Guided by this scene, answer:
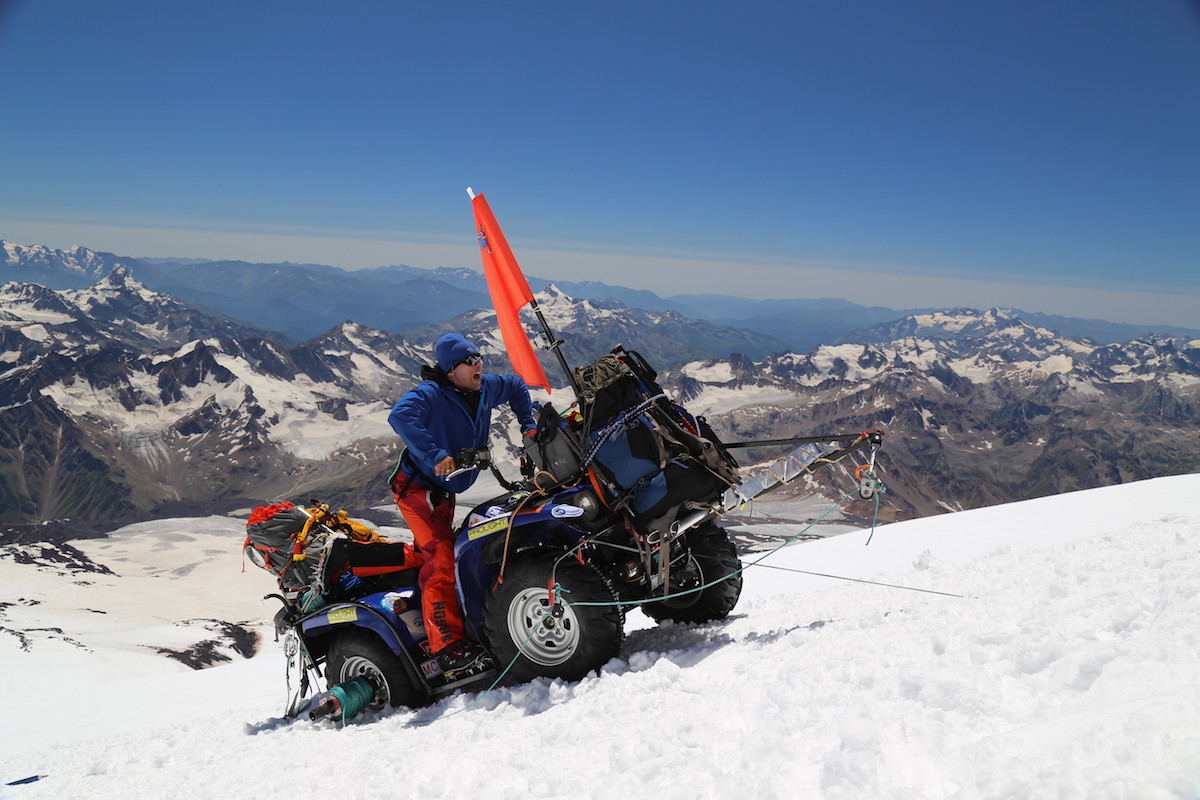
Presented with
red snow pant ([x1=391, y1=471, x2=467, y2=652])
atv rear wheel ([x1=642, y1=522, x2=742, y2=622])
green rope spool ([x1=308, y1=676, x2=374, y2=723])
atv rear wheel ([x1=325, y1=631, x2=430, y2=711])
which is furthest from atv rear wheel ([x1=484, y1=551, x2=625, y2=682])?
green rope spool ([x1=308, y1=676, x2=374, y2=723])

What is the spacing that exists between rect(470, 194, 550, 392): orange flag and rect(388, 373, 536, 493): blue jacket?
62 cm

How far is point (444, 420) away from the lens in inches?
280

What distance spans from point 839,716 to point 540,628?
3.12 m

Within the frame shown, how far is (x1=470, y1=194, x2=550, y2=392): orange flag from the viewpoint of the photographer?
330 inches

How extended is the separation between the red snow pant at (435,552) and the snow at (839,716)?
0.68 meters

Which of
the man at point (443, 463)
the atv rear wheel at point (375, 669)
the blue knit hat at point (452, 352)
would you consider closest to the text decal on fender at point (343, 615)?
the atv rear wheel at point (375, 669)

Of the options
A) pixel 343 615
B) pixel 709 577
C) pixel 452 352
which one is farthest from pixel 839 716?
pixel 343 615

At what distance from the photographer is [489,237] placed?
8.61 metres

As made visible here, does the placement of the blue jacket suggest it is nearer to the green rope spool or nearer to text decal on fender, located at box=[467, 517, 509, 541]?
text decal on fender, located at box=[467, 517, 509, 541]

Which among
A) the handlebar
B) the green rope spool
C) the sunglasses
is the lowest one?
the green rope spool

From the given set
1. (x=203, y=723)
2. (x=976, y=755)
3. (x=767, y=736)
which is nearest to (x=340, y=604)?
(x=203, y=723)

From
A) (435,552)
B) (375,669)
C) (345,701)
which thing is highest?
(435,552)

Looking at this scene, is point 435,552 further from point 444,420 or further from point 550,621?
point 550,621

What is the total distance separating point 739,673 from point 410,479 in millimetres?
3768
